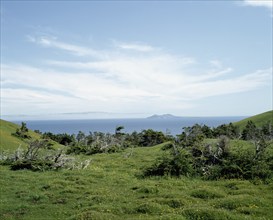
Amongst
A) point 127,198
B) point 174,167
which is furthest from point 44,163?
point 127,198

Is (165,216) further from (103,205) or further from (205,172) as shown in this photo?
(205,172)

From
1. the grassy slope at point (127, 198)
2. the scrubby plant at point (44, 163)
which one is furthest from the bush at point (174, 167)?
the scrubby plant at point (44, 163)

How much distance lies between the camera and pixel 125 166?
3466 centimetres

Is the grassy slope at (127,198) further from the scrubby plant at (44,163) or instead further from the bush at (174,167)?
the scrubby plant at (44,163)

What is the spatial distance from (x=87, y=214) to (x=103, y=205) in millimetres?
2227

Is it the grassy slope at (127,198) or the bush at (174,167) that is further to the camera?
the bush at (174,167)

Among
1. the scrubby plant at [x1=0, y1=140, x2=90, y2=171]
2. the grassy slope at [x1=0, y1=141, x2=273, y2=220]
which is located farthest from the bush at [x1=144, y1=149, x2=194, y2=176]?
the scrubby plant at [x1=0, y1=140, x2=90, y2=171]

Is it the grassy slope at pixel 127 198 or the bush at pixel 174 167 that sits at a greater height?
the bush at pixel 174 167

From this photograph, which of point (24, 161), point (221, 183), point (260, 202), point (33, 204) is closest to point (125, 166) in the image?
point (24, 161)

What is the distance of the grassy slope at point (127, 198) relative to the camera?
15953mm

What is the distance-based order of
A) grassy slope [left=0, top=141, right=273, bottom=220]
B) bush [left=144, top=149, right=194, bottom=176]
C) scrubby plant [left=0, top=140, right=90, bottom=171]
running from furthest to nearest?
1. scrubby plant [left=0, top=140, right=90, bottom=171]
2. bush [left=144, top=149, right=194, bottom=176]
3. grassy slope [left=0, top=141, right=273, bottom=220]

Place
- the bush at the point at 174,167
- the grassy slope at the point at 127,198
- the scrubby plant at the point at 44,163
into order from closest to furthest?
the grassy slope at the point at 127,198 < the bush at the point at 174,167 < the scrubby plant at the point at 44,163

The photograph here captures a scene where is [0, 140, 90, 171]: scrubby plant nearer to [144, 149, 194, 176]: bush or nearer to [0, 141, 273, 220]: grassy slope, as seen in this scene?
[0, 141, 273, 220]: grassy slope

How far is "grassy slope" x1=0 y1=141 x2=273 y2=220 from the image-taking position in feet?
52.3
